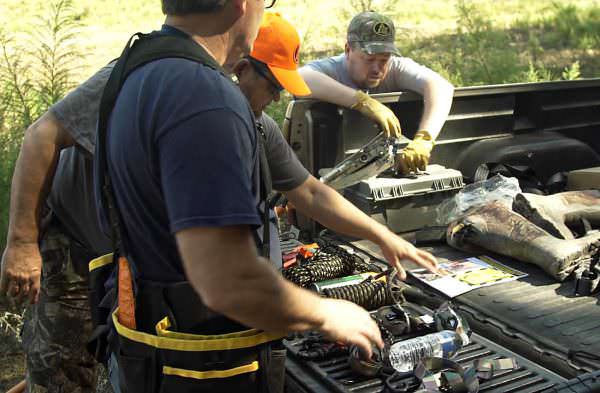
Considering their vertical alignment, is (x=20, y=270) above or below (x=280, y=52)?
below

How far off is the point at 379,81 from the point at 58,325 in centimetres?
221

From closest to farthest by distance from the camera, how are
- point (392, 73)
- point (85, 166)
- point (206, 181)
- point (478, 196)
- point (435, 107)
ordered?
point (206, 181) → point (85, 166) → point (478, 196) → point (435, 107) → point (392, 73)

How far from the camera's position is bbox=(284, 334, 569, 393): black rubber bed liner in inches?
81.0

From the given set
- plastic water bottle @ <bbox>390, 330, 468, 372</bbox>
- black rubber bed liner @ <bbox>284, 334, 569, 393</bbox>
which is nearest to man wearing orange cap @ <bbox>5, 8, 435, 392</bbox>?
plastic water bottle @ <bbox>390, 330, 468, 372</bbox>

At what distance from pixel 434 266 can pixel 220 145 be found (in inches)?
45.4

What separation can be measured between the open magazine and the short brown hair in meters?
1.63

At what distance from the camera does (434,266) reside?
7.43 feet

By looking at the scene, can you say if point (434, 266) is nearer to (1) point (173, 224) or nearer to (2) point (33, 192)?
(1) point (173, 224)

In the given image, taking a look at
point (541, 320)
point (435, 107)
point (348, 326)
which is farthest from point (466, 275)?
point (348, 326)

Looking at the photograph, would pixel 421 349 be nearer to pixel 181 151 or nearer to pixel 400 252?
pixel 400 252

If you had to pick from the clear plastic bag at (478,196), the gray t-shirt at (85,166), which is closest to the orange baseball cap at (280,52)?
the gray t-shirt at (85,166)

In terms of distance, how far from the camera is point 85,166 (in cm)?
253

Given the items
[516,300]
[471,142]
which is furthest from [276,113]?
[516,300]

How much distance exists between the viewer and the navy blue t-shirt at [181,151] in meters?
1.33
